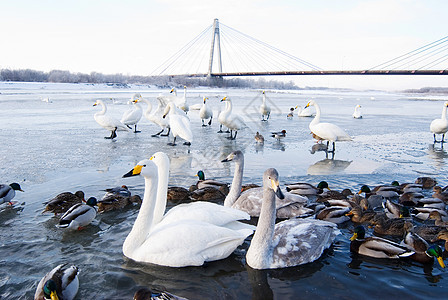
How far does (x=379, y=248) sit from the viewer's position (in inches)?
168

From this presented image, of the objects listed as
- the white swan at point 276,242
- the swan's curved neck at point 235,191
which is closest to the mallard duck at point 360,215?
the white swan at point 276,242

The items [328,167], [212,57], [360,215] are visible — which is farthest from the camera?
[212,57]

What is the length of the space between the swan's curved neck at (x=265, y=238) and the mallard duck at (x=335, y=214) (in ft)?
5.00

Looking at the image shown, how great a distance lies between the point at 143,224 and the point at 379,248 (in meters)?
2.77

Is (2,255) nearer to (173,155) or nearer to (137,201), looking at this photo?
(137,201)

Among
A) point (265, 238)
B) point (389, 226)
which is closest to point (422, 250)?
point (389, 226)

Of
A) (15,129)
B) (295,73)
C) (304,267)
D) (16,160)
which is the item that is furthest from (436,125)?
(295,73)

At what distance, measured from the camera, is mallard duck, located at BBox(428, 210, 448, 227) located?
510 cm

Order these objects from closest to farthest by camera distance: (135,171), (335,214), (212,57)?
(135,171)
(335,214)
(212,57)

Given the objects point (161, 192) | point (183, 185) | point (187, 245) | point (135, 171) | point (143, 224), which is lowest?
point (183, 185)

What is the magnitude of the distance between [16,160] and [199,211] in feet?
20.1

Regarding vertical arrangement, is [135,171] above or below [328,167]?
above

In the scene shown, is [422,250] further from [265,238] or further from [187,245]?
[187,245]

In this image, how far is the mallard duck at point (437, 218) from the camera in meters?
5.10
